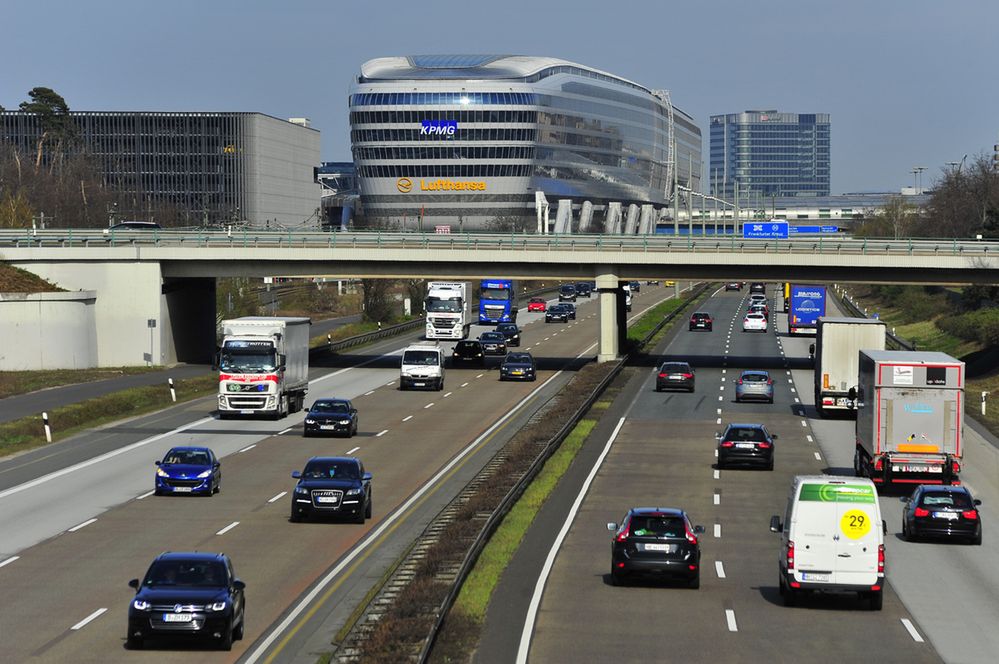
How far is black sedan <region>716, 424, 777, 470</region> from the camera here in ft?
154

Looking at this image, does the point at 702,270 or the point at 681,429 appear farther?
the point at 702,270

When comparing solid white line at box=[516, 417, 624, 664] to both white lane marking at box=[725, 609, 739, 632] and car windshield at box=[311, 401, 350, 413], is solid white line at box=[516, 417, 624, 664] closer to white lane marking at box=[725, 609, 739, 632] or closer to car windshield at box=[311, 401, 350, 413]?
white lane marking at box=[725, 609, 739, 632]

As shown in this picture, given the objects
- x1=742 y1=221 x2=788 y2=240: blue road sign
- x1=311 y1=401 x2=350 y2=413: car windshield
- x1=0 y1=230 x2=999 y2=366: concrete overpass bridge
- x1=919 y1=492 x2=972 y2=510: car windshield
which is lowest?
x1=919 y1=492 x2=972 y2=510: car windshield

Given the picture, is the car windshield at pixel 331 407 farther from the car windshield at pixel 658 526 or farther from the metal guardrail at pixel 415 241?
the metal guardrail at pixel 415 241

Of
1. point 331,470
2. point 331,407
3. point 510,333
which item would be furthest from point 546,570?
point 510,333

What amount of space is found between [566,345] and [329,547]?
69.9m

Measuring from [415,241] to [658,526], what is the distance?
5668cm

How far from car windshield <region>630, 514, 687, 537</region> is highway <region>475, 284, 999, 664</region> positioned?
3.78ft

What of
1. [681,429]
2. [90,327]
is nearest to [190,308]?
[90,327]

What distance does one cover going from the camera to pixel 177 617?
22500 mm

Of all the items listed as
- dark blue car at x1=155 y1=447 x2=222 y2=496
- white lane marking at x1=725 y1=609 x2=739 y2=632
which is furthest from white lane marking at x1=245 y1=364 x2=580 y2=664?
white lane marking at x1=725 y1=609 x2=739 y2=632

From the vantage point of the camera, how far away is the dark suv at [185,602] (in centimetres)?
2253

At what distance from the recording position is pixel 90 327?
8194 cm

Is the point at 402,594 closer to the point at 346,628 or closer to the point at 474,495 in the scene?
the point at 346,628
